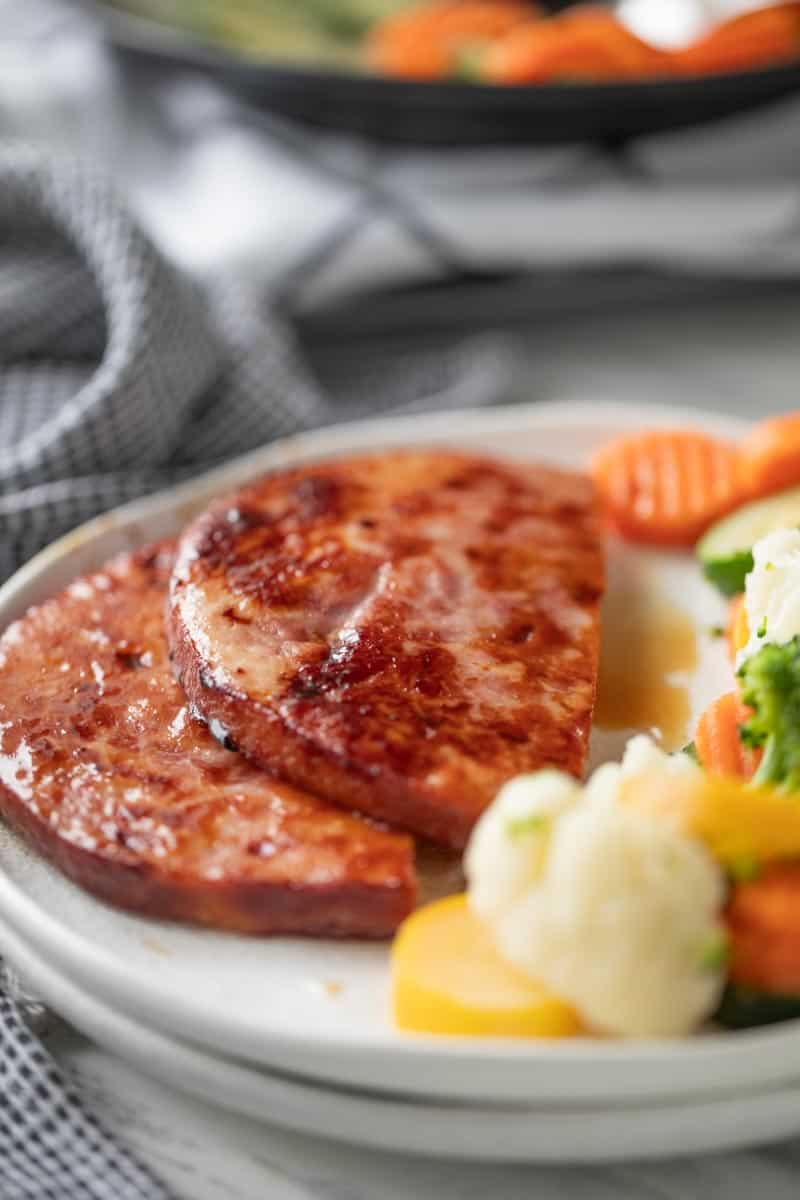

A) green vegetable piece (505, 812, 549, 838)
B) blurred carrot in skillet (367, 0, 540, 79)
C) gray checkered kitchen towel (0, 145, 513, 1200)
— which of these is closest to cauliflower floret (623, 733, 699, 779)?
green vegetable piece (505, 812, 549, 838)

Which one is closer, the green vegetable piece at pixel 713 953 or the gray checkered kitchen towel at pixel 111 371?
the green vegetable piece at pixel 713 953

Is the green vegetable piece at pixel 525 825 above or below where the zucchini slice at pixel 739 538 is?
below

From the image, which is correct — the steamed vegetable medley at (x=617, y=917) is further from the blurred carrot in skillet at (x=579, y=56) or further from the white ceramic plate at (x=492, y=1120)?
the blurred carrot in skillet at (x=579, y=56)

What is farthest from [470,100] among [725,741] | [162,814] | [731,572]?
[162,814]

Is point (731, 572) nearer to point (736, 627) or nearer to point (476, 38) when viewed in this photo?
point (736, 627)

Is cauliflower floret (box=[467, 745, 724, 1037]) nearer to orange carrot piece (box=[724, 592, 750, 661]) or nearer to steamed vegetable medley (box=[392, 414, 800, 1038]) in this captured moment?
steamed vegetable medley (box=[392, 414, 800, 1038])

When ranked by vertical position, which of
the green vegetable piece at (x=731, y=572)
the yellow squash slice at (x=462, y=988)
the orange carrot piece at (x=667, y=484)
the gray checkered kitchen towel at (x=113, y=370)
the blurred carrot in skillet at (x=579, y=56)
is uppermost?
the blurred carrot in skillet at (x=579, y=56)

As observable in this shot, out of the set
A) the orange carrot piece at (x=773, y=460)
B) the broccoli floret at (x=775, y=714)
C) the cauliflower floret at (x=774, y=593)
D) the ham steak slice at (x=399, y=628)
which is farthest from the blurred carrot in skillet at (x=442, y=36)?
the broccoli floret at (x=775, y=714)
